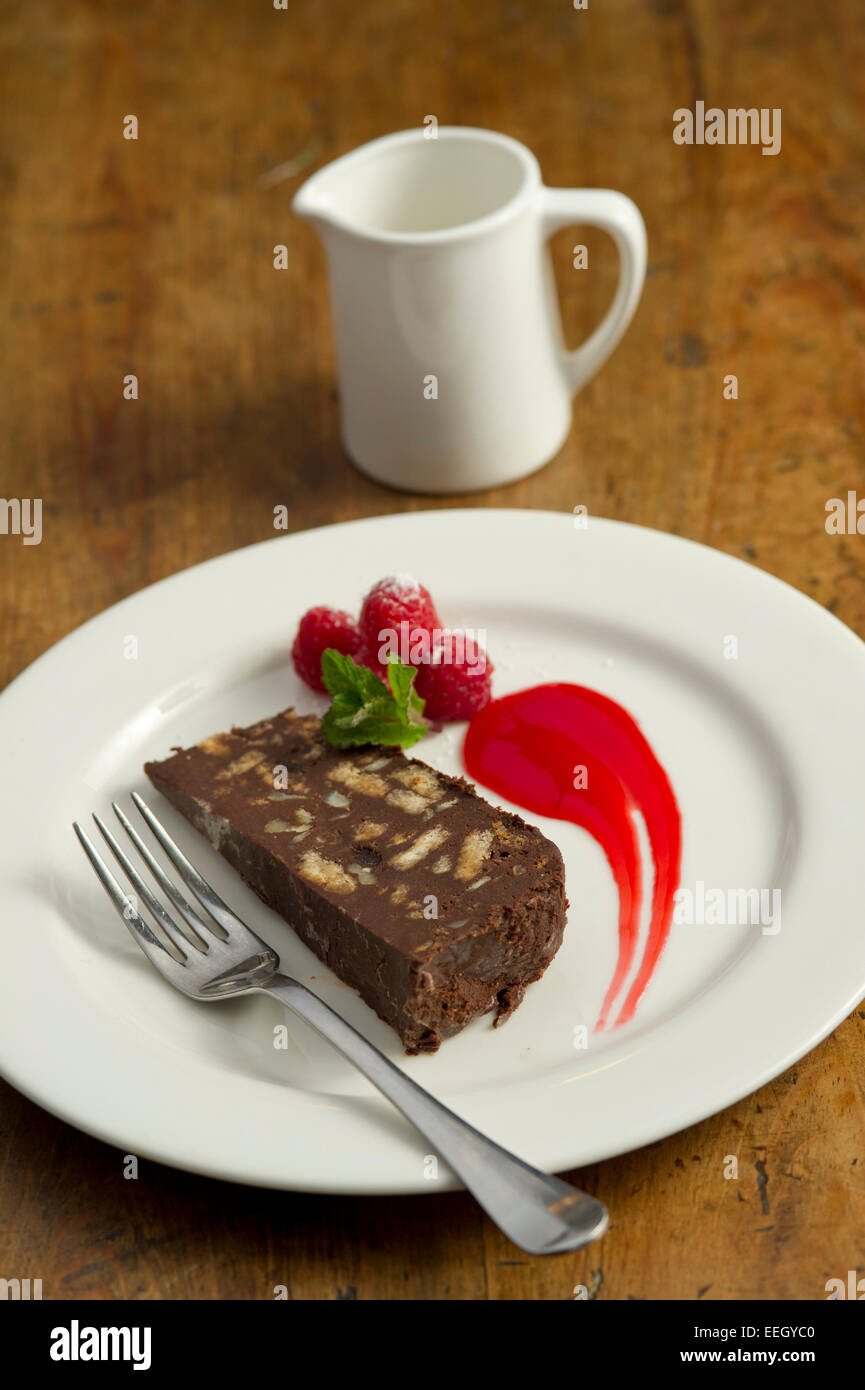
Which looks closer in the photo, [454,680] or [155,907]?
[155,907]

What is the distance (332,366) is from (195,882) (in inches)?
54.9

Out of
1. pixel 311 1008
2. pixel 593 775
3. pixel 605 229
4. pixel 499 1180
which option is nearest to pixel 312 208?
pixel 605 229

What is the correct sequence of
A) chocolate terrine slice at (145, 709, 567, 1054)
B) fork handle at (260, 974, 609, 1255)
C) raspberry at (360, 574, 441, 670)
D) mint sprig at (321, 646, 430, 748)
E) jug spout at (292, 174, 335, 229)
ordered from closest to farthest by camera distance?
fork handle at (260, 974, 609, 1255)
chocolate terrine slice at (145, 709, 567, 1054)
mint sprig at (321, 646, 430, 748)
raspberry at (360, 574, 441, 670)
jug spout at (292, 174, 335, 229)

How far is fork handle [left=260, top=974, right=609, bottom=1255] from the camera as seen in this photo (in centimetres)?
124

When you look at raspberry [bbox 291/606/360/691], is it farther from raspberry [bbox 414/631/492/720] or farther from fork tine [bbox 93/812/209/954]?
fork tine [bbox 93/812/209/954]

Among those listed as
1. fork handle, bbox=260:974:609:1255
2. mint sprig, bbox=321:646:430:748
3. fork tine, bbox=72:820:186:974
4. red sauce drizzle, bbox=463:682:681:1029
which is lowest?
fork handle, bbox=260:974:609:1255

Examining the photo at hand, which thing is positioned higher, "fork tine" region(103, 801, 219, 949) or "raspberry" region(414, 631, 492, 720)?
"raspberry" region(414, 631, 492, 720)

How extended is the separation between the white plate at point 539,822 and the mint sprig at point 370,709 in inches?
3.8

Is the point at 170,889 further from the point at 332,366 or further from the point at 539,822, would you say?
the point at 332,366

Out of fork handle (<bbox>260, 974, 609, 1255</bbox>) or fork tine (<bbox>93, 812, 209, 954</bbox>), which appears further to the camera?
fork tine (<bbox>93, 812, 209, 954</bbox>)

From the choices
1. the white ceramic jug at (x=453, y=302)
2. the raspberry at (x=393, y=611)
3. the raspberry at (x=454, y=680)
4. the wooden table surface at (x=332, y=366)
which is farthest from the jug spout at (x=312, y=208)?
the raspberry at (x=454, y=680)

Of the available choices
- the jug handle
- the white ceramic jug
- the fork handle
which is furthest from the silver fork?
the jug handle

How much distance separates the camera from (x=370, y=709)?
185cm

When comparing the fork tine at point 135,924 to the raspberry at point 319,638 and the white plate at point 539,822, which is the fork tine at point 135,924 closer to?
the white plate at point 539,822
